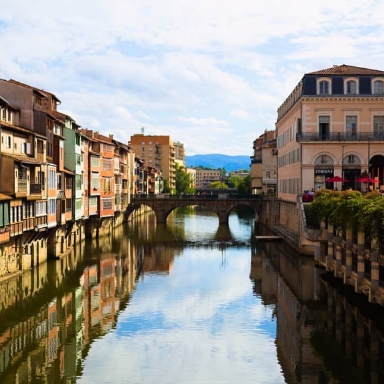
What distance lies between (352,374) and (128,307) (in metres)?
17.8

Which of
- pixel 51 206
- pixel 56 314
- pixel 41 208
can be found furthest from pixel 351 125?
pixel 56 314

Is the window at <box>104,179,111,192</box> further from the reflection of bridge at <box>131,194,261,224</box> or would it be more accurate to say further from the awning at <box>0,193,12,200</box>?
the awning at <box>0,193,12,200</box>

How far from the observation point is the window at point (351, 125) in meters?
73.1

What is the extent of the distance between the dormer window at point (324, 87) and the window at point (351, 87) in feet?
6.87

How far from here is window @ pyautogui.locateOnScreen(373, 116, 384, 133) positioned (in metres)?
73.0

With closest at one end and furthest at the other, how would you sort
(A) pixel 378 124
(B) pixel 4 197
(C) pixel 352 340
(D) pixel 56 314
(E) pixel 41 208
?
1. (C) pixel 352 340
2. (D) pixel 56 314
3. (B) pixel 4 197
4. (E) pixel 41 208
5. (A) pixel 378 124

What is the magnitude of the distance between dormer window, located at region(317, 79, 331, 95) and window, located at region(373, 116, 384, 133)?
5.95 meters

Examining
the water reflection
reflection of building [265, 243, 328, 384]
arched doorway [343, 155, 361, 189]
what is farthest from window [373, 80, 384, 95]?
the water reflection

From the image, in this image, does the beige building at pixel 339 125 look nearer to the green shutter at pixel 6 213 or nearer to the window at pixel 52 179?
the window at pixel 52 179

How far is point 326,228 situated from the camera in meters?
57.2

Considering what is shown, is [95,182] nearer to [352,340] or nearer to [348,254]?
[348,254]

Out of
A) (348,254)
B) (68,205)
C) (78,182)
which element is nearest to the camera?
(348,254)

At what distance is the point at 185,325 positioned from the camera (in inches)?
1503

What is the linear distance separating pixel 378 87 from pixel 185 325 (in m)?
44.8
